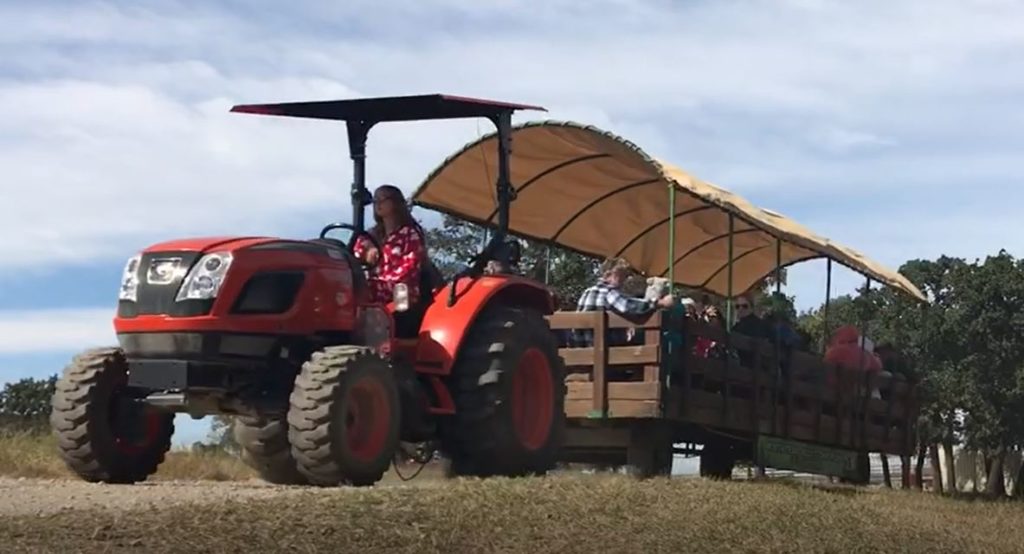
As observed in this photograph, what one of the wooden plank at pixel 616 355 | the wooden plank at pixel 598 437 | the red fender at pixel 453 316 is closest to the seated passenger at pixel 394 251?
the red fender at pixel 453 316

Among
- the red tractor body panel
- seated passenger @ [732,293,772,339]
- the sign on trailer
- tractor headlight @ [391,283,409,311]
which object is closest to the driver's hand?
tractor headlight @ [391,283,409,311]

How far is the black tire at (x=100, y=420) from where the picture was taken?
30.5 ft

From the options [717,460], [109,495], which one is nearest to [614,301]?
[717,460]

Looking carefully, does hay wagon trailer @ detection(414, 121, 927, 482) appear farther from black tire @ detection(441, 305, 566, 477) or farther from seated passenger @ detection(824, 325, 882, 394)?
black tire @ detection(441, 305, 566, 477)

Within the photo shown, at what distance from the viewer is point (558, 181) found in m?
14.3

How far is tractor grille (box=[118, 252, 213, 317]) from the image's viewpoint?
8.80m

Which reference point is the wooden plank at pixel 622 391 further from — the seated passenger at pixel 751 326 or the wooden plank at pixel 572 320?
the seated passenger at pixel 751 326

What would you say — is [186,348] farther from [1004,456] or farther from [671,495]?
[1004,456]

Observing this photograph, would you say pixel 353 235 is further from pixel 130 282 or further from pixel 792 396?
pixel 792 396

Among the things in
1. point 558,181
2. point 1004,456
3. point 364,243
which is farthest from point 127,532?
point 1004,456

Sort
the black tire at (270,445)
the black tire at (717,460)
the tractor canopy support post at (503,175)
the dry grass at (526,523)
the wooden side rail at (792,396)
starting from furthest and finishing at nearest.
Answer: the black tire at (717,460) → the wooden side rail at (792,396) → the tractor canopy support post at (503,175) → the black tire at (270,445) → the dry grass at (526,523)

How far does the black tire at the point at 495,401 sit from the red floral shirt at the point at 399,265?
519 mm

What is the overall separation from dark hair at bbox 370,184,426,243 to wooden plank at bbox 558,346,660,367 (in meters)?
1.84

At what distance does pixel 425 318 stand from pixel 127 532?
3799 mm
